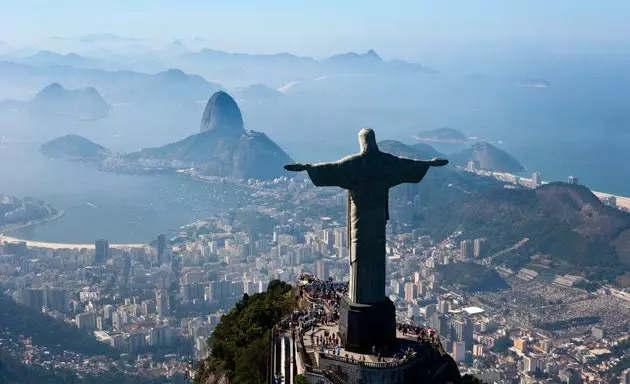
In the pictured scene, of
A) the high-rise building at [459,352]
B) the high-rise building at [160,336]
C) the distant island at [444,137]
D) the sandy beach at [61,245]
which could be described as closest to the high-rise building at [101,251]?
the sandy beach at [61,245]

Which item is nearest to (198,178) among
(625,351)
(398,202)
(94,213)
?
(94,213)

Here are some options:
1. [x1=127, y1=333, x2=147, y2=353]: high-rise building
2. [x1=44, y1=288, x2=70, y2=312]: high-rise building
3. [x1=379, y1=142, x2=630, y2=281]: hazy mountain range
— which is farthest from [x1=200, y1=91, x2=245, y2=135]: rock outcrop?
[x1=127, y1=333, x2=147, y2=353]: high-rise building

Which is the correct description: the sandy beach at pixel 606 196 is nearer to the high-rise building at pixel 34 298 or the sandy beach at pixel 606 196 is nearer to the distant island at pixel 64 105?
the high-rise building at pixel 34 298

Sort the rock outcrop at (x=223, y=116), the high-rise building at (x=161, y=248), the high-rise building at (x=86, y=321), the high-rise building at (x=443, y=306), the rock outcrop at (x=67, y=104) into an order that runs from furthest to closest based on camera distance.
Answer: the rock outcrop at (x=67, y=104)
the rock outcrop at (x=223, y=116)
the high-rise building at (x=161, y=248)
the high-rise building at (x=86, y=321)
the high-rise building at (x=443, y=306)

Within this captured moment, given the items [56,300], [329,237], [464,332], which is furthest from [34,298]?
[464,332]

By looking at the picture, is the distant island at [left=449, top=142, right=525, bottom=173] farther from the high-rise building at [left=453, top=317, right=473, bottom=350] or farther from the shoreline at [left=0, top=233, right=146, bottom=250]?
the high-rise building at [left=453, top=317, right=473, bottom=350]

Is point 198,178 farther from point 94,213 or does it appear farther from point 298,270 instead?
point 298,270

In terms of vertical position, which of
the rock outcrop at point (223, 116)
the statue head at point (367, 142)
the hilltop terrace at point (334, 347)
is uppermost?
the rock outcrop at point (223, 116)

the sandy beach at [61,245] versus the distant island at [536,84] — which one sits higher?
the distant island at [536,84]
